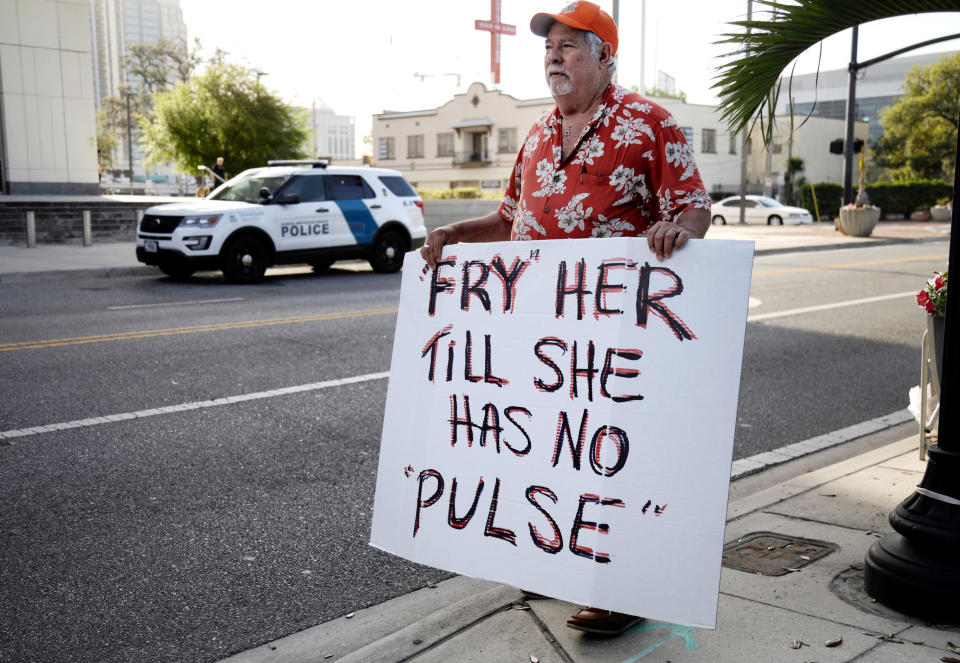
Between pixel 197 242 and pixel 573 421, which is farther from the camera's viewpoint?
pixel 197 242

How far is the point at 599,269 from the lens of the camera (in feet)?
9.34

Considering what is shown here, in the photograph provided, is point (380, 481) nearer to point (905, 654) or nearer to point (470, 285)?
point (470, 285)

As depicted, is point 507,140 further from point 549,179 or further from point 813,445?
point 549,179

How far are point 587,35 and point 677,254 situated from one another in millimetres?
805

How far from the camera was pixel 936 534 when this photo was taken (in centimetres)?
297

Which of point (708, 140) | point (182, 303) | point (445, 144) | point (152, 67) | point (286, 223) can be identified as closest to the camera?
point (182, 303)

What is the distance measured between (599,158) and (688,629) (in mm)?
1574

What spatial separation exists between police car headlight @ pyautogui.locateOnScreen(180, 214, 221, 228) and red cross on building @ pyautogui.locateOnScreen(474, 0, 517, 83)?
204 feet

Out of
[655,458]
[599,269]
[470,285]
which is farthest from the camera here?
[470,285]

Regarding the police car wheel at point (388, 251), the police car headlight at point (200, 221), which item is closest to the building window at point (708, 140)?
the police car wheel at point (388, 251)

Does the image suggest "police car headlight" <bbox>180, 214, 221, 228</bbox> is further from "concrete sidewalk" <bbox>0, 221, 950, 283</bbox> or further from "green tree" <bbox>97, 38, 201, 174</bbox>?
"green tree" <bbox>97, 38, 201, 174</bbox>

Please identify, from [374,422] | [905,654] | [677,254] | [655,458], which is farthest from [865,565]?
[374,422]

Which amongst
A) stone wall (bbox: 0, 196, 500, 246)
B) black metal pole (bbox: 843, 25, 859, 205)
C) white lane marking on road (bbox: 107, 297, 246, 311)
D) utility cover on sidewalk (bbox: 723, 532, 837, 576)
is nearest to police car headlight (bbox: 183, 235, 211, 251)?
white lane marking on road (bbox: 107, 297, 246, 311)

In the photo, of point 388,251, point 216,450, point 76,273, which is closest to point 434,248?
point 216,450
